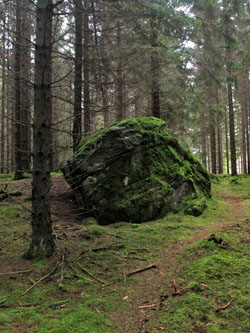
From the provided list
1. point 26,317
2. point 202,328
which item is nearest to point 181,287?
point 202,328

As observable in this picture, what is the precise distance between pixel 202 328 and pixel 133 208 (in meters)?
4.35

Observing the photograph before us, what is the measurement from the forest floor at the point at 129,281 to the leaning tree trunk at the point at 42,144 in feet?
1.07

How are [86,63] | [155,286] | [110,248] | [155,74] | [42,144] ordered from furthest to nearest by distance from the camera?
1. [155,74]
2. [110,248]
3. [86,63]
4. [42,144]
5. [155,286]

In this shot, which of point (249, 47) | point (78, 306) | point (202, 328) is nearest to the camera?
point (202, 328)

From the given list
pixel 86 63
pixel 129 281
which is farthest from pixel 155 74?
pixel 129 281

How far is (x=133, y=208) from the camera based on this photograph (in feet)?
22.4

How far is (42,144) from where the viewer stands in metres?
4.44

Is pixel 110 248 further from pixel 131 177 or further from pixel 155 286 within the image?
pixel 131 177

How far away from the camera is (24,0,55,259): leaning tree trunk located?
4.40 meters

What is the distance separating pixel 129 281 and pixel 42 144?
9.25ft

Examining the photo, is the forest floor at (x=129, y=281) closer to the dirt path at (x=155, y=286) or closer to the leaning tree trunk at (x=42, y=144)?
the dirt path at (x=155, y=286)

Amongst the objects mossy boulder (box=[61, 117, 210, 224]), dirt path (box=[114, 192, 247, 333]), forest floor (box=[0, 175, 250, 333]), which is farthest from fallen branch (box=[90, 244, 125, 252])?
mossy boulder (box=[61, 117, 210, 224])

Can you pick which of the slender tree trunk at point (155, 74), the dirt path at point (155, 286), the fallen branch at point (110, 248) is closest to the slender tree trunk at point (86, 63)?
the fallen branch at point (110, 248)

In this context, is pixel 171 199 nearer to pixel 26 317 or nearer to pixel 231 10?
pixel 26 317
